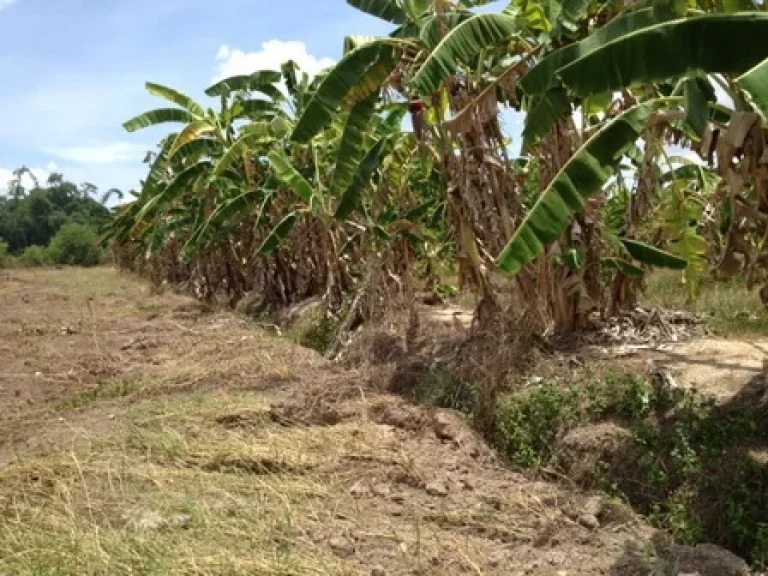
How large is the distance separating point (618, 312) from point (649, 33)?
4254 mm

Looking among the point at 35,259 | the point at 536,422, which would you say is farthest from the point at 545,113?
the point at 35,259

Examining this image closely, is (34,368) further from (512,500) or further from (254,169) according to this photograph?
(512,500)

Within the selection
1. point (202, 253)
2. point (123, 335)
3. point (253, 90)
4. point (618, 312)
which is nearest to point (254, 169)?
point (253, 90)

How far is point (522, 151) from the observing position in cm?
635

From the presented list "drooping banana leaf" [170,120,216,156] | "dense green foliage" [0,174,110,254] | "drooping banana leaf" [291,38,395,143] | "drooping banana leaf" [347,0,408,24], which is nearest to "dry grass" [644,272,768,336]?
"drooping banana leaf" [291,38,395,143]

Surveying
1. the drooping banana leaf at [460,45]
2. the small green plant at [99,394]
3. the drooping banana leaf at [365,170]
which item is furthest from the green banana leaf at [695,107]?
the small green plant at [99,394]

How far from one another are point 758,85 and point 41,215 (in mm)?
76997

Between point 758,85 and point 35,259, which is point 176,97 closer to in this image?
point 758,85

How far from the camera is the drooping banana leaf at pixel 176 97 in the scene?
1296cm

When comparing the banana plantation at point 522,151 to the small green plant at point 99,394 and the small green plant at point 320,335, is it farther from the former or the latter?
the small green plant at point 99,394

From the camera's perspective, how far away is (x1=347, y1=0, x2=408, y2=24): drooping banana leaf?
756cm

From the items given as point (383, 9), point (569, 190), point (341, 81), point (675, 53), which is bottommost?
point (569, 190)

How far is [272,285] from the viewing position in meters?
14.9

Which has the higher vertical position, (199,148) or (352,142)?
(199,148)
